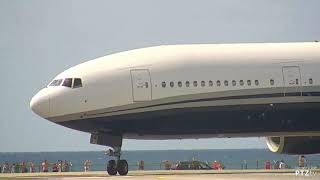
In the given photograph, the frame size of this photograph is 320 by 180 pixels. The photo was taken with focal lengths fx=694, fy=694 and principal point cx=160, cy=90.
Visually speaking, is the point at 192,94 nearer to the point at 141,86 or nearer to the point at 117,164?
the point at 141,86

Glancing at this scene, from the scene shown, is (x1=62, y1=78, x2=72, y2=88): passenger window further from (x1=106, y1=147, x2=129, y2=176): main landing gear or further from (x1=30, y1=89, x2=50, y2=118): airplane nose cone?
(x1=106, y1=147, x2=129, y2=176): main landing gear

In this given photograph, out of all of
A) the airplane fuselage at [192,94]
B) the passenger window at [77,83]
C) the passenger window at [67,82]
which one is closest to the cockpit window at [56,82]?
the airplane fuselage at [192,94]

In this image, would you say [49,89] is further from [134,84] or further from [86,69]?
[134,84]

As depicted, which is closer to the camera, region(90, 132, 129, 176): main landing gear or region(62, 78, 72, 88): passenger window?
region(62, 78, 72, 88): passenger window

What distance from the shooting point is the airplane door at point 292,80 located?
1123 inches

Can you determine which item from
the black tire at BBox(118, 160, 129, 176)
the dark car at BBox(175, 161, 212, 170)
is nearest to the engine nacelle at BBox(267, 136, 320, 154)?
the black tire at BBox(118, 160, 129, 176)

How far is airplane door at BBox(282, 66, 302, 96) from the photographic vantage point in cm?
2852

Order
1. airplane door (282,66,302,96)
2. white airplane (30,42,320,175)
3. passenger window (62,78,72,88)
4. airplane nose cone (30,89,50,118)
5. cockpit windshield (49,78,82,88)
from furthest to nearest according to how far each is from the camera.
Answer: airplane door (282,66,302,96) → passenger window (62,78,72,88) → cockpit windshield (49,78,82,88) → white airplane (30,42,320,175) → airplane nose cone (30,89,50,118)

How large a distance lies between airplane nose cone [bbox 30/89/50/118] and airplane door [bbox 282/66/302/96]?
31.8 ft

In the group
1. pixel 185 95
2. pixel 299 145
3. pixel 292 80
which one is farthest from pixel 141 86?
pixel 299 145

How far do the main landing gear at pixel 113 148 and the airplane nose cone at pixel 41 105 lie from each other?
2265 mm

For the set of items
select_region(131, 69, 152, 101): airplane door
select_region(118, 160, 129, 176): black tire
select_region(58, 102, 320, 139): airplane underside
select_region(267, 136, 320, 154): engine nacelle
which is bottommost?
select_region(118, 160, 129, 176): black tire

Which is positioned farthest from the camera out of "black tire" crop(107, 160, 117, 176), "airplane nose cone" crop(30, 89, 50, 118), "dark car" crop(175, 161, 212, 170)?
"dark car" crop(175, 161, 212, 170)

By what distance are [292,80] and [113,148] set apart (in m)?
7.88
